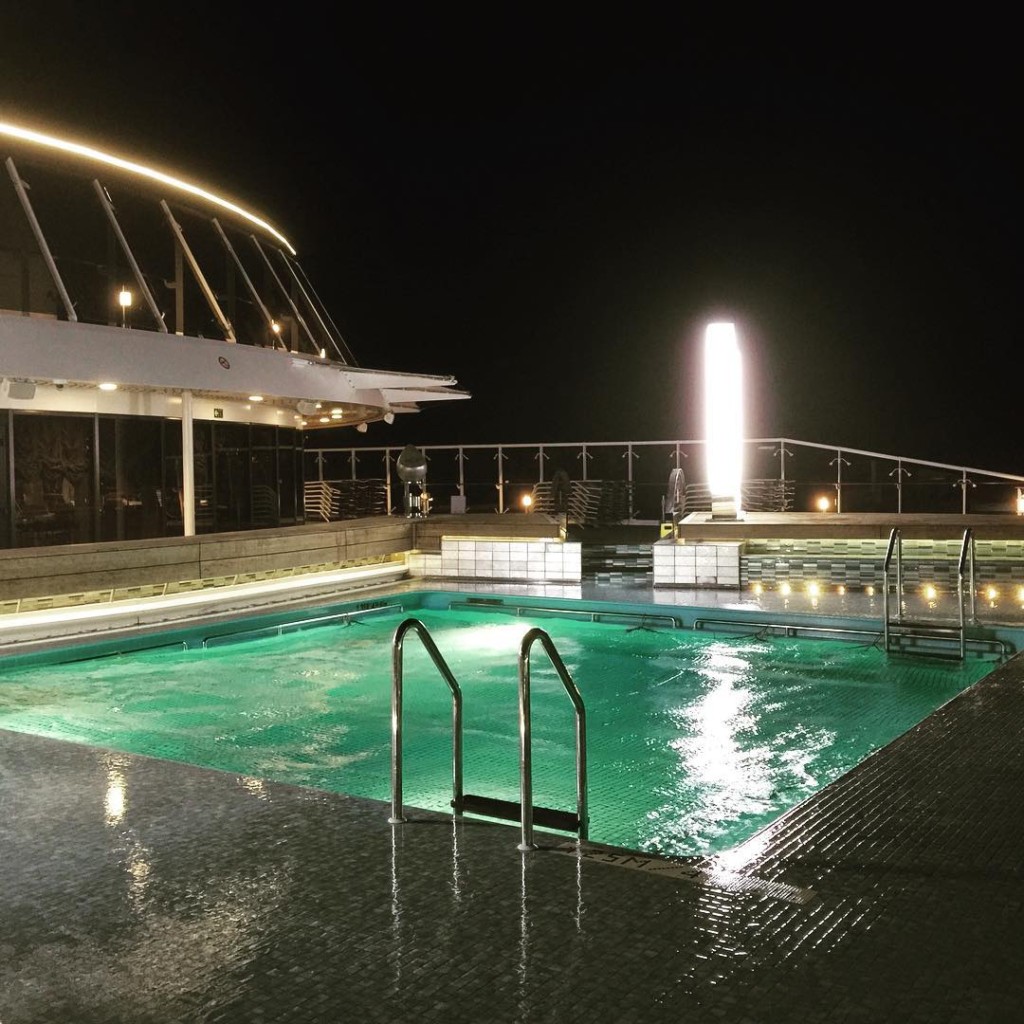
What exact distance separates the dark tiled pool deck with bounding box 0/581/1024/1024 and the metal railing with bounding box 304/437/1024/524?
975 centimetres

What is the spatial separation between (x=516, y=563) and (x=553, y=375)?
3240 cm

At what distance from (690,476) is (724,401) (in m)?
5.61

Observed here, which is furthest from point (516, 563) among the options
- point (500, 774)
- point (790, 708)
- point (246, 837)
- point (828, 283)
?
point (828, 283)

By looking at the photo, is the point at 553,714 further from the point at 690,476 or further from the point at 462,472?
the point at 462,472

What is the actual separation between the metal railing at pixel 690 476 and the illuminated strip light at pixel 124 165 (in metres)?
5.27

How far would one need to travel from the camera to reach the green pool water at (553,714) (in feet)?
18.7

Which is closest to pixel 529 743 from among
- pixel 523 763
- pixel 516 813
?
pixel 523 763

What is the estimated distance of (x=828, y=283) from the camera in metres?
38.8

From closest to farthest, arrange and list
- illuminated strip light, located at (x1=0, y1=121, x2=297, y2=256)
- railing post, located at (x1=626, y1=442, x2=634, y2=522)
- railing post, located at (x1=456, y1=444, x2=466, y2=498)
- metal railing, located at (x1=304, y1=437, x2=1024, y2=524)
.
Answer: illuminated strip light, located at (x1=0, y1=121, x2=297, y2=256) < metal railing, located at (x1=304, y1=437, x2=1024, y2=524) < railing post, located at (x1=626, y1=442, x2=634, y2=522) < railing post, located at (x1=456, y1=444, x2=466, y2=498)

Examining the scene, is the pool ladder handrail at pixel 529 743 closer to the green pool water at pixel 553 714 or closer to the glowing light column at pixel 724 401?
the green pool water at pixel 553 714

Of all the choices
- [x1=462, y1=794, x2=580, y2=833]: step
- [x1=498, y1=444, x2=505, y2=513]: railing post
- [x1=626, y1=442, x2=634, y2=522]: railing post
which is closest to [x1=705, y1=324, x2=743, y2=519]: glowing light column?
[x1=626, y1=442, x2=634, y2=522]: railing post

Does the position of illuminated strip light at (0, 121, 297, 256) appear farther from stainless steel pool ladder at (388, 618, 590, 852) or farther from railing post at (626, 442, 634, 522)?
stainless steel pool ladder at (388, 618, 590, 852)

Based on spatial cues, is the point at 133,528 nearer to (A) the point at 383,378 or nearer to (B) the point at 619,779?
(A) the point at 383,378

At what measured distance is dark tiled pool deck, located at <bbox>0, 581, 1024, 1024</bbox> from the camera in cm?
251
